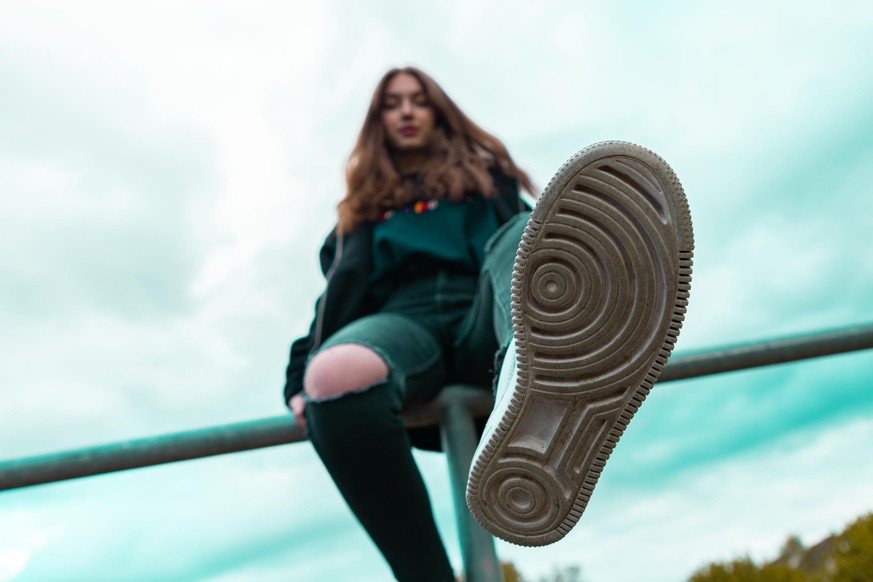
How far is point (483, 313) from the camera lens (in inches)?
45.8

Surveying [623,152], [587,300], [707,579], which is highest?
[623,152]

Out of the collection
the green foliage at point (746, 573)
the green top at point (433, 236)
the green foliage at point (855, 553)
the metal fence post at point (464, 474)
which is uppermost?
the green top at point (433, 236)

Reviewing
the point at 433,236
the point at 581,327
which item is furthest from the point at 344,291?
the point at 581,327

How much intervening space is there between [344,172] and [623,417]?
102 centimetres

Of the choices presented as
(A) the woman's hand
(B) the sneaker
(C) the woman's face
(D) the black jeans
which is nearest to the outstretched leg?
(D) the black jeans

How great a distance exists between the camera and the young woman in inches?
30.0

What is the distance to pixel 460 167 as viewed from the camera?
5.11 feet

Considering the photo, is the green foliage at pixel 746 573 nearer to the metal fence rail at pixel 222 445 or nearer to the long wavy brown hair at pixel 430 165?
the long wavy brown hair at pixel 430 165

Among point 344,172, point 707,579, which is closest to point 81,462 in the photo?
point 344,172

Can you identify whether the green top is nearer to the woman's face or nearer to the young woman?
the young woman

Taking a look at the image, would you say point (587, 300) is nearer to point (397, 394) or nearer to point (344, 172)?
point (397, 394)

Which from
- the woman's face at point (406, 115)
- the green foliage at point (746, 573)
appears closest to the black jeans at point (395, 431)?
the woman's face at point (406, 115)

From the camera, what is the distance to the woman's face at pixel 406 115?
163 cm

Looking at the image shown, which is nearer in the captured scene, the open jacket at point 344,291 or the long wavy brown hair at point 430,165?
the open jacket at point 344,291
